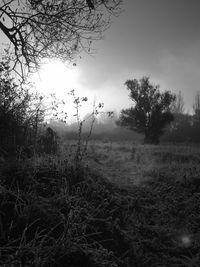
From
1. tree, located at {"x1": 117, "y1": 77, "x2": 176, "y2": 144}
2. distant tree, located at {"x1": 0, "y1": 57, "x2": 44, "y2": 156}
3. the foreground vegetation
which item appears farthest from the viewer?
tree, located at {"x1": 117, "y1": 77, "x2": 176, "y2": 144}

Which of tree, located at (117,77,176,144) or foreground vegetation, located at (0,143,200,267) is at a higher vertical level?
tree, located at (117,77,176,144)

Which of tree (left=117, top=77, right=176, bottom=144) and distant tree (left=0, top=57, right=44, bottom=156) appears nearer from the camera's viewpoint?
distant tree (left=0, top=57, right=44, bottom=156)

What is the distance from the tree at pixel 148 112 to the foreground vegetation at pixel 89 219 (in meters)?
23.3

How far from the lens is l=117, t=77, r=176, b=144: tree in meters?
29.2

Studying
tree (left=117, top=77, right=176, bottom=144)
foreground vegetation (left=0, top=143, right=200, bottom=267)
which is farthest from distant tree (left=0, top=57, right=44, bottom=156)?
tree (left=117, top=77, right=176, bottom=144)

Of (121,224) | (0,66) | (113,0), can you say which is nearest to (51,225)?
(121,224)

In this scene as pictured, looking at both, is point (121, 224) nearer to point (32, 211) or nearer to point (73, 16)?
point (32, 211)

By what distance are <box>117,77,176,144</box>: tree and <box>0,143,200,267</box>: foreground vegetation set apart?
2335 cm

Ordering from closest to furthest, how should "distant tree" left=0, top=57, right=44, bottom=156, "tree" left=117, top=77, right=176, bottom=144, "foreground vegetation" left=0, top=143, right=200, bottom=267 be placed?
"foreground vegetation" left=0, top=143, right=200, bottom=267 → "distant tree" left=0, top=57, right=44, bottom=156 → "tree" left=117, top=77, right=176, bottom=144

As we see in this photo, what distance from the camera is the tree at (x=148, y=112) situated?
29.2 meters

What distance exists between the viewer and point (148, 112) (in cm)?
2972

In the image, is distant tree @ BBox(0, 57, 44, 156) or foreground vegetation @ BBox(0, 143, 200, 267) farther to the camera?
distant tree @ BBox(0, 57, 44, 156)

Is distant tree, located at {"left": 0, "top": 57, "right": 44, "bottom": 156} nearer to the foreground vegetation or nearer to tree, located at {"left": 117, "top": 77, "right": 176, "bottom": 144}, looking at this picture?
the foreground vegetation

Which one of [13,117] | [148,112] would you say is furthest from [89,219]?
[148,112]
